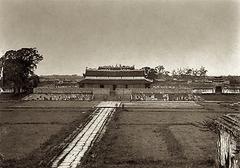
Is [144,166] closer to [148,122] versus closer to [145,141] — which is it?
[145,141]

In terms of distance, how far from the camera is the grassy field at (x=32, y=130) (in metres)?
15.7

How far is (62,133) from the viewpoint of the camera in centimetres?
2052

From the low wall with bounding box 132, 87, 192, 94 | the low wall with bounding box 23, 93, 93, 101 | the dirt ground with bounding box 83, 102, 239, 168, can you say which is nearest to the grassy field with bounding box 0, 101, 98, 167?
the dirt ground with bounding box 83, 102, 239, 168

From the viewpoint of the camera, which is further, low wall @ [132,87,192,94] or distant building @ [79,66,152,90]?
distant building @ [79,66,152,90]

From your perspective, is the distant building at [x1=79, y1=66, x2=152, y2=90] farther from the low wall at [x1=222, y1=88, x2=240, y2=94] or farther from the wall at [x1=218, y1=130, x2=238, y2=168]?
the wall at [x1=218, y1=130, x2=238, y2=168]

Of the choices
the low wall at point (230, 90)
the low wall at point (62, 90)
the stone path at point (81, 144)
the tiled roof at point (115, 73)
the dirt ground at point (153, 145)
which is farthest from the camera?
the tiled roof at point (115, 73)

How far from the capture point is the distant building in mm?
49188

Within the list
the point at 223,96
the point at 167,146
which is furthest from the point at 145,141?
the point at 223,96

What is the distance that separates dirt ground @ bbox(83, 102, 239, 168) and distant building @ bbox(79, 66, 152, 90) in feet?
74.2

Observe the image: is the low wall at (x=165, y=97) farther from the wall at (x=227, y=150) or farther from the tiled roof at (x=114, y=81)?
the wall at (x=227, y=150)

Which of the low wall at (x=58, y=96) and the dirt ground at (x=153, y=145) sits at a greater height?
the low wall at (x=58, y=96)

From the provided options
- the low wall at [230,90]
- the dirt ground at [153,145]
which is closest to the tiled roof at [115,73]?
the low wall at [230,90]

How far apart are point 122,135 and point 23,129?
632 cm

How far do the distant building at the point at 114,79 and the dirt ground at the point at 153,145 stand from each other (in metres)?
22.6
